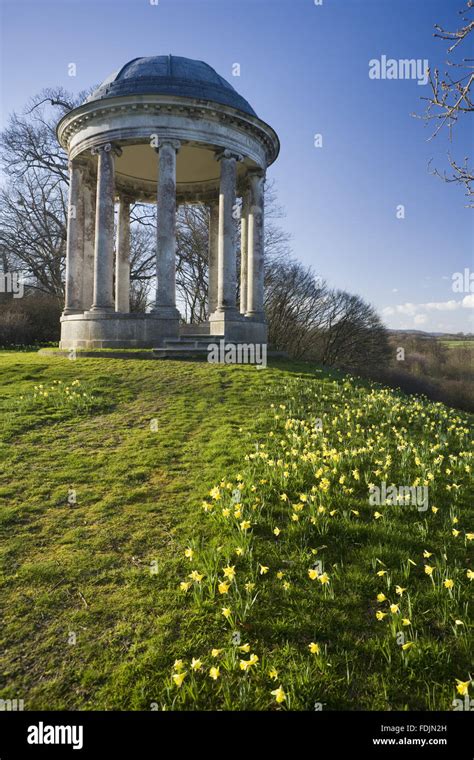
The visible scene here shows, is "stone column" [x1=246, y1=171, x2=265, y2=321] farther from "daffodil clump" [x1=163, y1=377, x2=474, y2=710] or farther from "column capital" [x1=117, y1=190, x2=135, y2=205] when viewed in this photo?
"daffodil clump" [x1=163, y1=377, x2=474, y2=710]

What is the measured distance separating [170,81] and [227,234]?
20.9 feet

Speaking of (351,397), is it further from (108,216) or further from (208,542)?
(108,216)

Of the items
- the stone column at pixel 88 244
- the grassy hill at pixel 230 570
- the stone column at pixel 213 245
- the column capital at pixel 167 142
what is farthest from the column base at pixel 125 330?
the grassy hill at pixel 230 570

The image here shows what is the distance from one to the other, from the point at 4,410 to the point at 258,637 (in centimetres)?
815

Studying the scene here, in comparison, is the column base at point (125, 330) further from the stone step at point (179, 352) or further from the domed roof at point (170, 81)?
the domed roof at point (170, 81)

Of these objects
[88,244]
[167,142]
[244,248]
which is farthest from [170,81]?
[88,244]

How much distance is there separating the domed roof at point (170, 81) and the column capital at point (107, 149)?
1.71 meters

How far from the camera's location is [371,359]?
3750 cm

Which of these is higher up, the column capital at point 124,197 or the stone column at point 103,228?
the column capital at point 124,197

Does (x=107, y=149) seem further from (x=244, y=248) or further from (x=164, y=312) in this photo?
(x=244, y=248)

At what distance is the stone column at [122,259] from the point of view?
23.7 meters

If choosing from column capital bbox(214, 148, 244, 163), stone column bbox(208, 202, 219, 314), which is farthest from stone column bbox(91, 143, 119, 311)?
stone column bbox(208, 202, 219, 314)
